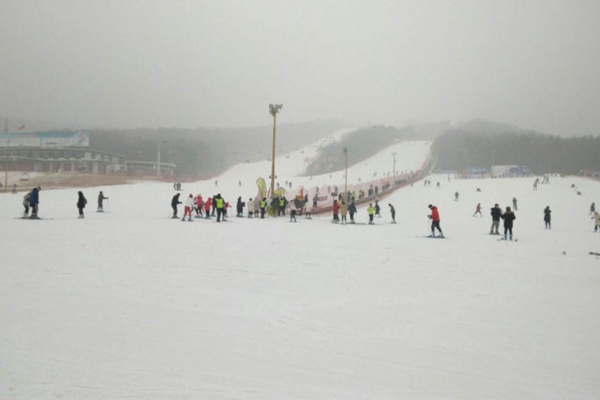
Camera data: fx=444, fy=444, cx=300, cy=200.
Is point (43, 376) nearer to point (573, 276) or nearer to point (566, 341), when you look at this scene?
point (566, 341)

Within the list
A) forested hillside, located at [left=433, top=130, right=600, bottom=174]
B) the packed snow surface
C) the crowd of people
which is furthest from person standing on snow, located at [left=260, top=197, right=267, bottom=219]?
forested hillside, located at [left=433, top=130, right=600, bottom=174]

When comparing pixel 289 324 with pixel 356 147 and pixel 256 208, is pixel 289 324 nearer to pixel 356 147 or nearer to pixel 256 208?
pixel 256 208

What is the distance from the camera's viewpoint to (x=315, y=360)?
14.0ft

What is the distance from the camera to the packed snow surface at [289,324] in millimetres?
3785

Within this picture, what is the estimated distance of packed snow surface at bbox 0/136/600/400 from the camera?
3785 mm

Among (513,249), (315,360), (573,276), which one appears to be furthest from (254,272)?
(513,249)

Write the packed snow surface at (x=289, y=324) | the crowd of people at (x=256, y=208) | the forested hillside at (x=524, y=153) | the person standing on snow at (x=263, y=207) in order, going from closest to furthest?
the packed snow surface at (x=289, y=324) < the crowd of people at (x=256, y=208) < the person standing on snow at (x=263, y=207) < the forested hillside at (x=524, y=153)

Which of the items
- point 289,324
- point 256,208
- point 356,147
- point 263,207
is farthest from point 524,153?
point 289,324

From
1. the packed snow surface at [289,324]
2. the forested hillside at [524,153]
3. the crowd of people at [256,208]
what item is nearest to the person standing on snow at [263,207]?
the crowd of people at [256,208]

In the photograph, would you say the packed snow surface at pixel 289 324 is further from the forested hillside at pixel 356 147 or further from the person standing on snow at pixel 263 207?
the forested hillside at pixel 356 147

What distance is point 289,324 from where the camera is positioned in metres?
5.33

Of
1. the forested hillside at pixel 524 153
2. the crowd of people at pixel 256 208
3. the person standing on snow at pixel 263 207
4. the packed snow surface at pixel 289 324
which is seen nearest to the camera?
the packed snow surface at pixel 289 324

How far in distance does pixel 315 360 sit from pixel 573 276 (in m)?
7.46

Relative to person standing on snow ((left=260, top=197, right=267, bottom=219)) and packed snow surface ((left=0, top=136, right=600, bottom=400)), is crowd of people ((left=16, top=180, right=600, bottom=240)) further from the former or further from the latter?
packed snow surface ((left=0, top=136, right=600, bottom=400))
